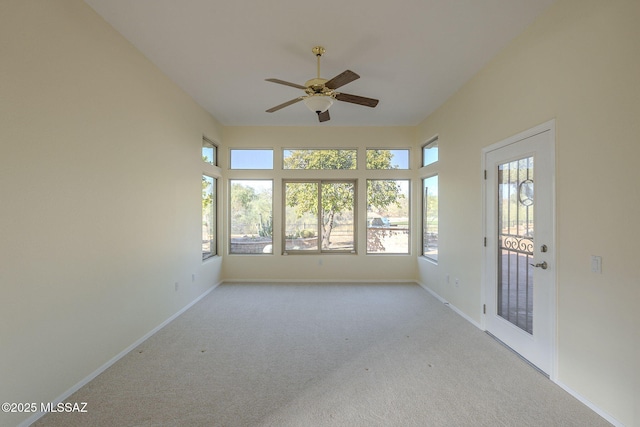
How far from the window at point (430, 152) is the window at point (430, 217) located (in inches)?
12.0

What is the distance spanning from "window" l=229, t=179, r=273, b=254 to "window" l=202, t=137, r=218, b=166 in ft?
1.80

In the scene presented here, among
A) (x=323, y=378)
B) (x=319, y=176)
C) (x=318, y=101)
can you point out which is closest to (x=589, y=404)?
(x=323, y=378)

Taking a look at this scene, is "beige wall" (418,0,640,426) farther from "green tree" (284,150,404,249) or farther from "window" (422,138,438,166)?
"green tree" (284,150,404,249)

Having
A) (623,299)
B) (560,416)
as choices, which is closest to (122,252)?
(560,416)

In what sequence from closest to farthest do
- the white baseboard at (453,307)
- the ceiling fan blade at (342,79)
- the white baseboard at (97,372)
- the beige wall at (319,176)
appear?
the white baseboard at (97,372) → the ceiling fan blade at (342,79) → the white baseboard at (453,307) → the beige wall at (319,176)

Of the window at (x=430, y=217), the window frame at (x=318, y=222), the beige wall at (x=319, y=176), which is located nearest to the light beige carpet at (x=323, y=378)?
the window at (x=430, y=217)

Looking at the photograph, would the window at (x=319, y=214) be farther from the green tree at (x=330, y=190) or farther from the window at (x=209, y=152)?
the window at (x=209, y=152)

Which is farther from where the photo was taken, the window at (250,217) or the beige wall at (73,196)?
the window at (250,217)

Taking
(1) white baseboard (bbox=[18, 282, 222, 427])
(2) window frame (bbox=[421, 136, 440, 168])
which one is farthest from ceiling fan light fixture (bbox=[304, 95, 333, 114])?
(1) white baseboard (bbox=[18, 282, 222, 427])

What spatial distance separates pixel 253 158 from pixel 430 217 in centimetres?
348

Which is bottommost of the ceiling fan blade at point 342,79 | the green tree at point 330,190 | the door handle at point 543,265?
the door handle at point 543,265

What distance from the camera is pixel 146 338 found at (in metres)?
3.01

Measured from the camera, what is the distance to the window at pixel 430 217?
15.7 ft

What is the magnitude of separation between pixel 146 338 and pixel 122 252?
3.38ft
